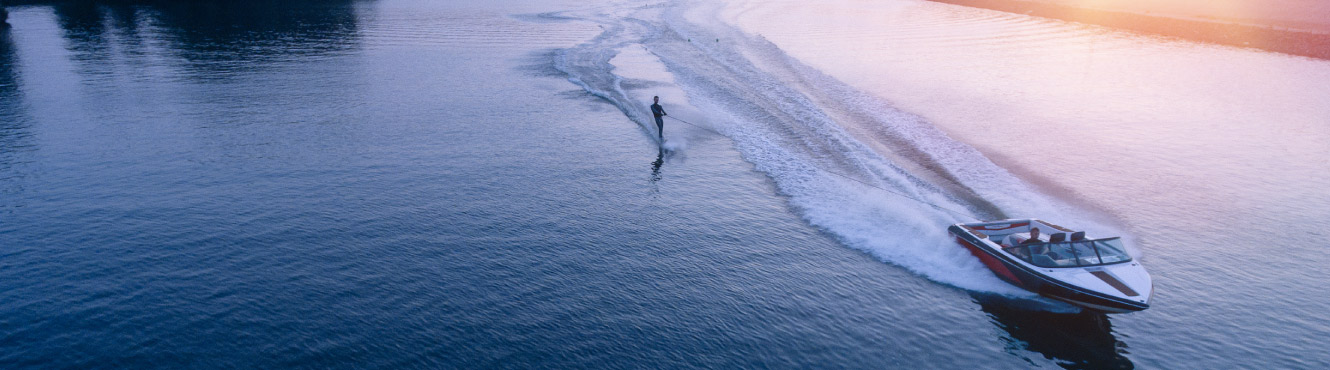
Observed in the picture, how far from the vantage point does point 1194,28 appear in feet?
241

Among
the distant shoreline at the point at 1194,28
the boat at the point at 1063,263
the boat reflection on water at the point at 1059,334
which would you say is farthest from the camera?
the distant shoreline at the point at 1194,28

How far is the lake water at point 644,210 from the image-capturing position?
1847 centimetres

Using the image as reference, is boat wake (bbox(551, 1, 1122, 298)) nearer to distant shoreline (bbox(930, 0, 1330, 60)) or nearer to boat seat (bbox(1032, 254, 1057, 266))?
boat seat (bbox(1032, 254, 1057, 266))

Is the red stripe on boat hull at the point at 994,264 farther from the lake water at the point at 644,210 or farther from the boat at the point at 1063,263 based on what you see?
the lake water at the point at 644,210

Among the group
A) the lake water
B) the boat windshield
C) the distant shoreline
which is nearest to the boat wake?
Result: the lake water

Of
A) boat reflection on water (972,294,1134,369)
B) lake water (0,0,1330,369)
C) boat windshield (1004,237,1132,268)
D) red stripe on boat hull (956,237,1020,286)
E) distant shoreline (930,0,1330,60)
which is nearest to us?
boat reflection on water (972,294,1134,369)

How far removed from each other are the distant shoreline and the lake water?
933cm

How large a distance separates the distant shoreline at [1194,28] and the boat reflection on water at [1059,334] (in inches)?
2166

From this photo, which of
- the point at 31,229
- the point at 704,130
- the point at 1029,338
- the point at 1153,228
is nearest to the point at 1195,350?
the point at 1029,338

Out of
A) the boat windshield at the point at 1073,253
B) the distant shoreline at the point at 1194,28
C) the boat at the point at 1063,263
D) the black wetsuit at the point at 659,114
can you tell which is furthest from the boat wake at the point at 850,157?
the distant shoreline at the point at 1194,28

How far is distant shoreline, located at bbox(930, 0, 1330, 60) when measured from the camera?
62.1m

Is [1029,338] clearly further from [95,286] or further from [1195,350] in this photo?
[95,286]

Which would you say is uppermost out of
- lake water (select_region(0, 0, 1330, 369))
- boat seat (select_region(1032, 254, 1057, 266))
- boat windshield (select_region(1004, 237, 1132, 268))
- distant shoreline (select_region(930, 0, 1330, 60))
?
distant shoreline (select_region(930, 0, 1330, 60))

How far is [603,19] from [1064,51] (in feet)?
145
